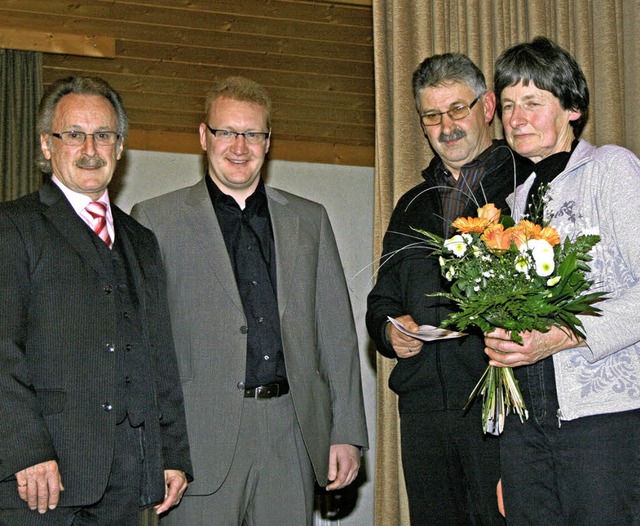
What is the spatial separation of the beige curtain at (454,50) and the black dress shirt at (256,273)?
2.35ft

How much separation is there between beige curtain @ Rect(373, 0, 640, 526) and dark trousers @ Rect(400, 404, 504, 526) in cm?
77

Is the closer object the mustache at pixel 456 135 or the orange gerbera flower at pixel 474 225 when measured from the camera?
the orange gerbera flower at pixel 474 225

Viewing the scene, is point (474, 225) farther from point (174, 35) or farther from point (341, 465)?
point (174, 35)

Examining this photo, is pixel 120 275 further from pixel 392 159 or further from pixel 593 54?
pixel 593 54

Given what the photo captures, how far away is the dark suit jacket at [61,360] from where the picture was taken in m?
2.74

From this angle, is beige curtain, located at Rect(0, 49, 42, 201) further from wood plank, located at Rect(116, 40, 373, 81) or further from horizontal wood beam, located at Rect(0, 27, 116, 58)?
wood plank, located at Rect(116, 40, 373, 81)

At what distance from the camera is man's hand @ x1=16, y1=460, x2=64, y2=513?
270 cm

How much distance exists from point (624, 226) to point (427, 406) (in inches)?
40.7

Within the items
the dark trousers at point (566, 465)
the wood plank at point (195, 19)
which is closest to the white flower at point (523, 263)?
the dark trousers at point (566, 465)

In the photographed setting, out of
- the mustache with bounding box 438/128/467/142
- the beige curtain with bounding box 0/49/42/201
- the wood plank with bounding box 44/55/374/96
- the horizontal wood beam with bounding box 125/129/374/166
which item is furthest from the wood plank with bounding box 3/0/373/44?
the mustache with bounding box 438/128/467/142

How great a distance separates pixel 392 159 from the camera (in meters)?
4.17

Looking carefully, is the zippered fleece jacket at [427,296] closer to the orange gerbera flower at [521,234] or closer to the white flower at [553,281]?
the orange gerbera flower at [521,234]

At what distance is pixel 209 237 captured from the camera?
345 centimetres

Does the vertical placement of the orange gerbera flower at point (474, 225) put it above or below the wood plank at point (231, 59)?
below
